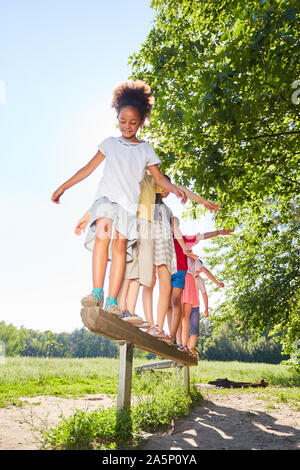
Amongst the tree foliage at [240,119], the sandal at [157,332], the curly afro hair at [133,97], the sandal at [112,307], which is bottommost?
the sandal at [157,332]

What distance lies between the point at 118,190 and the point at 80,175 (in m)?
0.42

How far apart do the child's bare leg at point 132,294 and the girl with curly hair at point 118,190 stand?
377mm

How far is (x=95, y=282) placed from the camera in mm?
3031

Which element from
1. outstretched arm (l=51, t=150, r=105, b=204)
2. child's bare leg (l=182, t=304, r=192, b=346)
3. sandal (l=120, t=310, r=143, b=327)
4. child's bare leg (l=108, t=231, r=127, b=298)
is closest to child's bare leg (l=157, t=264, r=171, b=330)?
sandal (l=120, t=310, r=143, b=327)

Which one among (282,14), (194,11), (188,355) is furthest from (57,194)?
(194,11)

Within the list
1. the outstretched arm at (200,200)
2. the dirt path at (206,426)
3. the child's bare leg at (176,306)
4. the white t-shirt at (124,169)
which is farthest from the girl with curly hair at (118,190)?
the child's bare leg at (176,306)

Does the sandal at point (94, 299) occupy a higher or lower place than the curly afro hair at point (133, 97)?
lower

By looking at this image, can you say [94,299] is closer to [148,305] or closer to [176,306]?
[148,305]

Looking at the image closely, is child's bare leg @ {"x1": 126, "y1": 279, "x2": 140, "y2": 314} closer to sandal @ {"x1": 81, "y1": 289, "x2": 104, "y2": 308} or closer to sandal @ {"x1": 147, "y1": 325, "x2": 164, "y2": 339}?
sandal @ {"x1": 81, "y1": 289, "x2": 104, "y2": 308}

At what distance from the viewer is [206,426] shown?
4.65 meters

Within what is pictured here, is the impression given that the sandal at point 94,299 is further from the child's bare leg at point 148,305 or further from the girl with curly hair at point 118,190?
Answer: the child's bare leg at point 148,305

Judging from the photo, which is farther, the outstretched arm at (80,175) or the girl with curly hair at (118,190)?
the outstretched arm at (80,175)

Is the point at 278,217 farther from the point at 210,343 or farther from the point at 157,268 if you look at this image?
the point at 210,343

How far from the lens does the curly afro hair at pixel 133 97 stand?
3.40m
